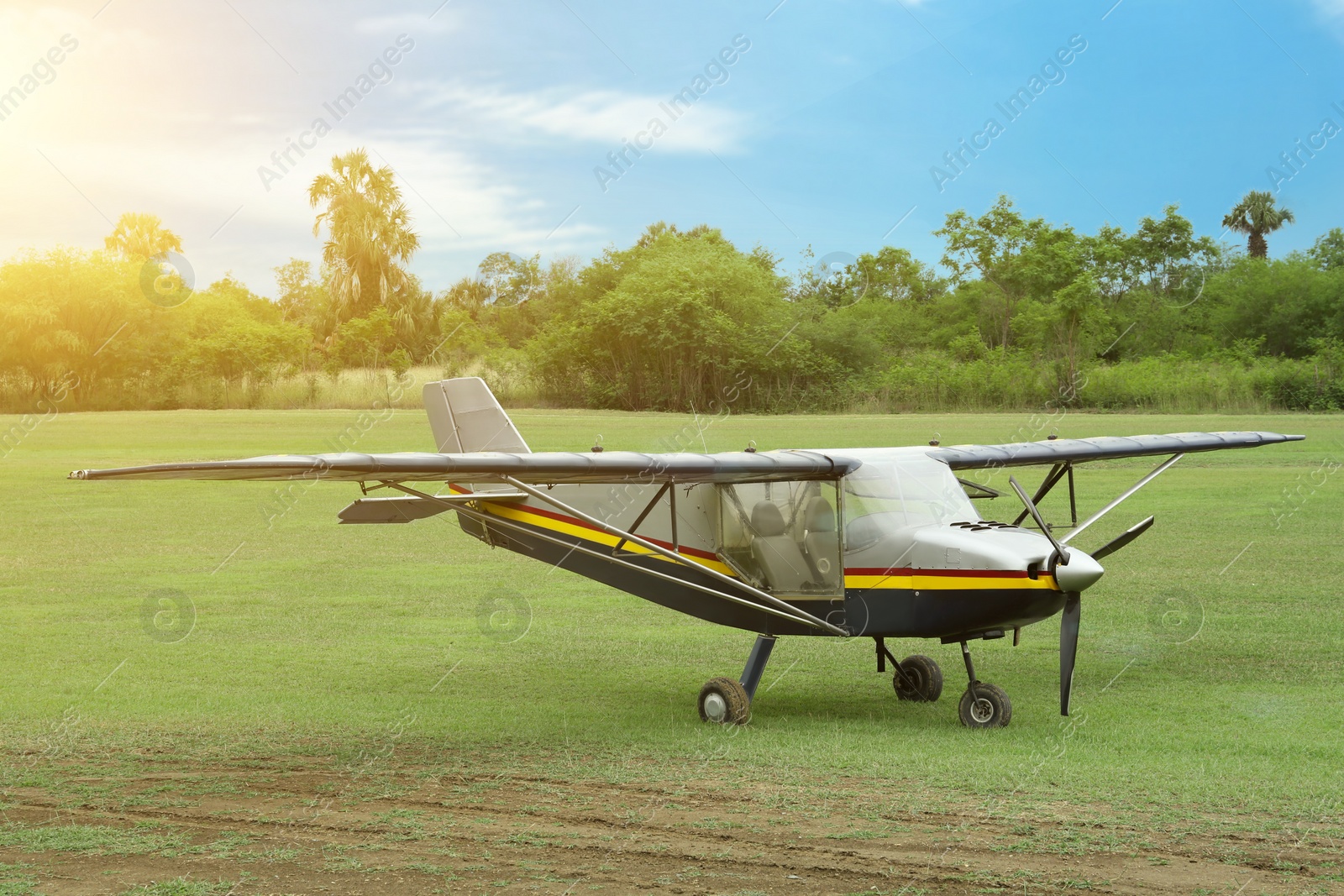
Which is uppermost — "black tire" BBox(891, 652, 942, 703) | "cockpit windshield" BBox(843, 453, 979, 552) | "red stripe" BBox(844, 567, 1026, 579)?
"cockpit windshield" BBox(843, 453, 979, 552)

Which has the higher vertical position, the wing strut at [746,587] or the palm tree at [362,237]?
the palm tree at [362,237]

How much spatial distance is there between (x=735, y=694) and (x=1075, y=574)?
283 centimetres

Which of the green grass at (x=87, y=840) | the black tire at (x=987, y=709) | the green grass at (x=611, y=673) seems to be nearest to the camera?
the green grass at (x=87, y=840)

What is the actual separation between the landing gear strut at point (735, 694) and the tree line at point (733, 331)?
158ft

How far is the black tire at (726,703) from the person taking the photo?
381 inches

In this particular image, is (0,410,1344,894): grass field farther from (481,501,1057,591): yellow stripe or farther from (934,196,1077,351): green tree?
(934,196,1077,351): green tree

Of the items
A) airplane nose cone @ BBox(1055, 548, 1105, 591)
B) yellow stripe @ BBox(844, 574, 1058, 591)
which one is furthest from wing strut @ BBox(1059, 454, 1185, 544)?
yellow stripe @ BBox(844, 574, 1058, 591)

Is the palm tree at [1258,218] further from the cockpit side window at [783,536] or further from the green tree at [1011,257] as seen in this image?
the cockpit side window at [783,536]

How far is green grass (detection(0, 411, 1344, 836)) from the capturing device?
333 inches

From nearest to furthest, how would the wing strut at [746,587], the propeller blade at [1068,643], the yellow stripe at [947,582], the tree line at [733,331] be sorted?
the yellow stripe at [947,582] < the propeller blade at [1068,643] < the wing strut at [746,587] < the tree line at [733,331]

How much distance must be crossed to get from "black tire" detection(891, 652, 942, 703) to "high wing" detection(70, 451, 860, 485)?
85.9 inches

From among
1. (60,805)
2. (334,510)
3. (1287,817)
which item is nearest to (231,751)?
(60,805)

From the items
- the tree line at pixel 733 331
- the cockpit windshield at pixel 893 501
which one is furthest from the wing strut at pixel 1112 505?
the tree line at pixel 733 331

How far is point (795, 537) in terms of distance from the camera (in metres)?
9.80
